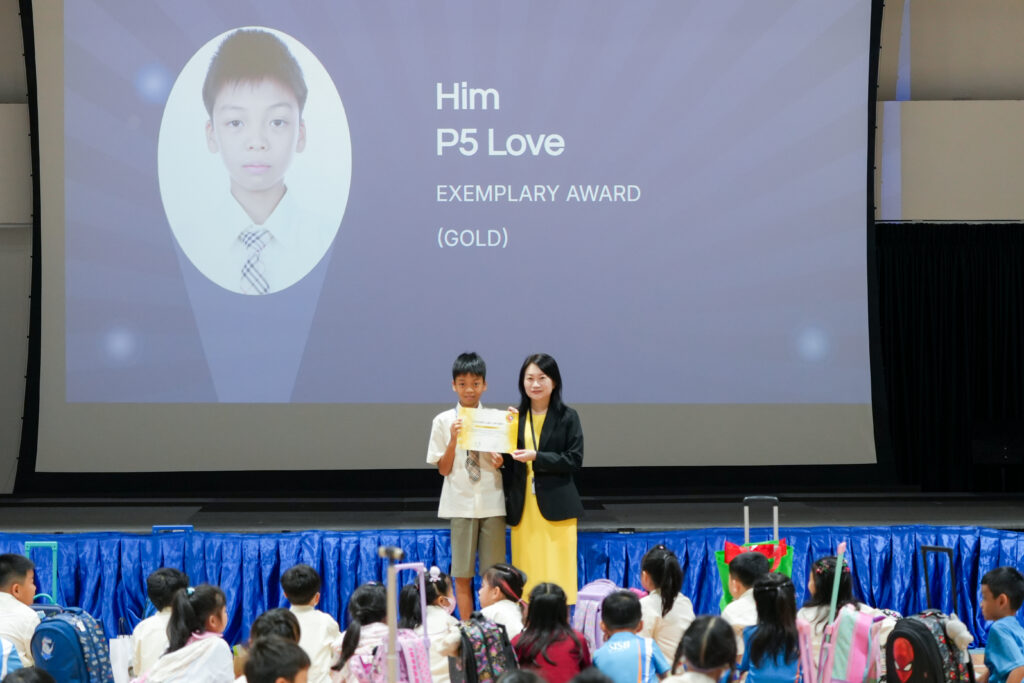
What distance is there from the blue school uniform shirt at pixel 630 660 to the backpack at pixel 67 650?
1444 mm

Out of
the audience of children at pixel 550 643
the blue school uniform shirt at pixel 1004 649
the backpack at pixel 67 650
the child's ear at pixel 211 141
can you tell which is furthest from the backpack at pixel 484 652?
the child's ear at pixel 211 141

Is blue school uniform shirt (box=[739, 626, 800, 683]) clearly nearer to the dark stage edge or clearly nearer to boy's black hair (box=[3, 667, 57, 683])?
boy's black hair (box=[3, 667, 57, 683])

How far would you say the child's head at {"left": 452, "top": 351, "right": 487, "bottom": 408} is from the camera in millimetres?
4188

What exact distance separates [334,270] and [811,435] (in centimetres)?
295

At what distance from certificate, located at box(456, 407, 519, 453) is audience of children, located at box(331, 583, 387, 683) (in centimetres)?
104

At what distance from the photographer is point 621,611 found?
286cm

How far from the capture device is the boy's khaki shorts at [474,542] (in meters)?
4.30

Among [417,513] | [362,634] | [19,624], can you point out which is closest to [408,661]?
[362,634]

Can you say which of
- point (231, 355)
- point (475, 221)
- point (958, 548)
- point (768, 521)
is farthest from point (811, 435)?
point (231, 355)

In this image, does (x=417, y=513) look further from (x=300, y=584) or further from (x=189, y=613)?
(x=189, y=613)

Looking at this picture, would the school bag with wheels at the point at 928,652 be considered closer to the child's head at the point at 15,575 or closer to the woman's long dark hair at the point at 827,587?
the woman's long dark hair at the point at 827,587

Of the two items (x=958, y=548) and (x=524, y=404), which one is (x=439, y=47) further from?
(x=958, y=548)

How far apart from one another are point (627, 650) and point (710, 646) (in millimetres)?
461

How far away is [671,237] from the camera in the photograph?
662 centimetres
